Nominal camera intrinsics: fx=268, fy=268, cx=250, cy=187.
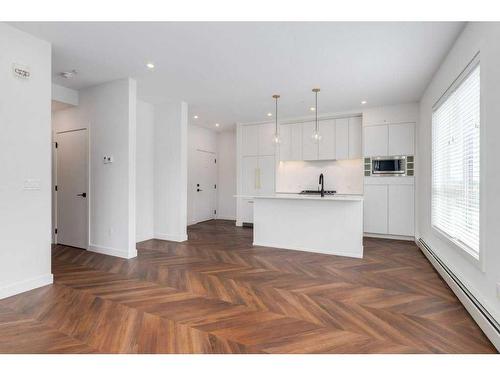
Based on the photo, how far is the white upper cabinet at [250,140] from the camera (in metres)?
7.11

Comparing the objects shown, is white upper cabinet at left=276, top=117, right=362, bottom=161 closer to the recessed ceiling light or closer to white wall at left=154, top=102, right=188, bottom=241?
white wall at left=154, top=102, right=188, bottom=241

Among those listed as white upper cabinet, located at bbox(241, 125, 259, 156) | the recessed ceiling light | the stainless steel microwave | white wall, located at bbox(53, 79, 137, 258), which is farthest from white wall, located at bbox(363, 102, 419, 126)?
the recessed ceiling light

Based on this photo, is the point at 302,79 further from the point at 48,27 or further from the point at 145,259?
the point at 145,259

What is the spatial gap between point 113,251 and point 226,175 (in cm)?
466

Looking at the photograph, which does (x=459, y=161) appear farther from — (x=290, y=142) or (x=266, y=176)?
(x=266, y=176)

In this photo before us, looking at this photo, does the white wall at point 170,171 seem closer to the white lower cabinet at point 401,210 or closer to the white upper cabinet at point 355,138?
the white upper cabinet at point 355,138

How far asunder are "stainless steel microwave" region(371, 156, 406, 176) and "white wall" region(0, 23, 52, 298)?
5650mm

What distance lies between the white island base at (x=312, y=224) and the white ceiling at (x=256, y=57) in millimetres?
1899

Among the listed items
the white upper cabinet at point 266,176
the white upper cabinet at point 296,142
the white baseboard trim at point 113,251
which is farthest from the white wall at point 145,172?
the white upper cabinet at point 296,142

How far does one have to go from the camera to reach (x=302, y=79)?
4133 mm

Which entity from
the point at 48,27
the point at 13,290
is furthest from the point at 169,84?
the point at 13,290

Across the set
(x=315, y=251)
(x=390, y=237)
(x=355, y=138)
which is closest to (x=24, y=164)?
(x=315, y=251)

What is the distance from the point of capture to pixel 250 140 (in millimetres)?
7172
